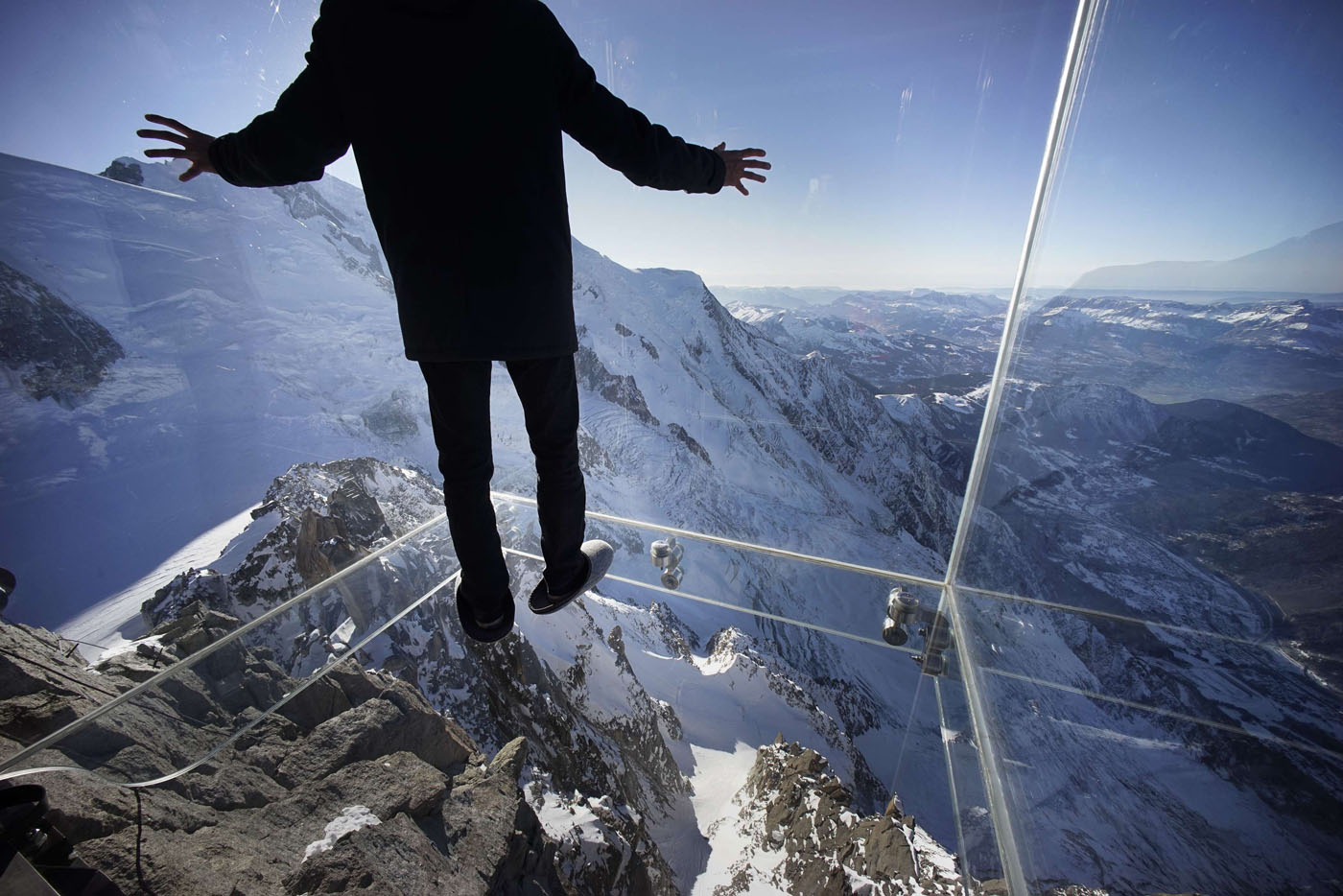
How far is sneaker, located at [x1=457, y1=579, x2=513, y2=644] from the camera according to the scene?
1.08m

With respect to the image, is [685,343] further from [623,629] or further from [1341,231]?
[1341,231]

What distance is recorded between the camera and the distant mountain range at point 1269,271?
775 mm

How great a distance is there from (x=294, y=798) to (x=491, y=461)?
168 cm

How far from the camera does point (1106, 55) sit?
4.80 ft

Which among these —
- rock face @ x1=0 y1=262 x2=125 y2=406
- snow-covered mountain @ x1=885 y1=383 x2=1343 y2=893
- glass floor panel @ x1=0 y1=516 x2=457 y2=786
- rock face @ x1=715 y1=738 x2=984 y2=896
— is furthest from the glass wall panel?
rock face @ x1=0 y1=262 x2=125 y2=406

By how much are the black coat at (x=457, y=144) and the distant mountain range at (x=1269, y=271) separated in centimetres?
116

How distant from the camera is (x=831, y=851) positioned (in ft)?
8.32

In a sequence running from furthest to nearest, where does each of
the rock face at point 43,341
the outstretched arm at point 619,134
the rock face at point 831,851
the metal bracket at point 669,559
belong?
the rock face at point 43,341 < the metal bracket at point 669,559 < the rock face at point 831,851 < the outstretched arm at point 619,134

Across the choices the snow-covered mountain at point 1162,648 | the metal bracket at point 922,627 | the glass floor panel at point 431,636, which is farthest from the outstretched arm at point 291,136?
the metal bracket at point 922,627

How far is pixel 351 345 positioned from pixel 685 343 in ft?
33.0

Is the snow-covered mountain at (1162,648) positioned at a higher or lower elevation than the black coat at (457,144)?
lower

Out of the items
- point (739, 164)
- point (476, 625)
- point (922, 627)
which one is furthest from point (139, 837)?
point (922, 627)

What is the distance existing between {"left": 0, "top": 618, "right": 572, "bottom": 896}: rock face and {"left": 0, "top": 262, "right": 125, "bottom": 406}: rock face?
7.47m

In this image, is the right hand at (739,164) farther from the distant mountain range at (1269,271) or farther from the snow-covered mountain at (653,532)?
the snow-covered mountain at (653,532)
